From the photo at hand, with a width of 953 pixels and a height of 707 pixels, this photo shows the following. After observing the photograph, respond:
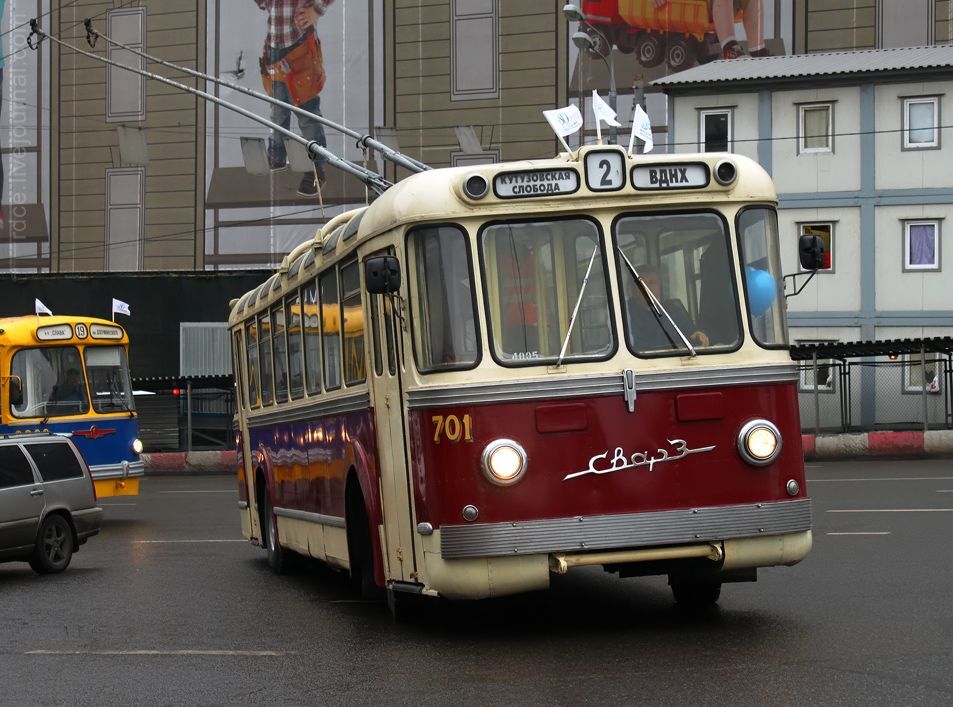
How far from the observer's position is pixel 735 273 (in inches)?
399

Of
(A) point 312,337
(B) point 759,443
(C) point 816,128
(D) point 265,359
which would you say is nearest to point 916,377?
(C) point 816,128

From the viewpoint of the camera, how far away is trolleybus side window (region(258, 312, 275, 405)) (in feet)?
51.5

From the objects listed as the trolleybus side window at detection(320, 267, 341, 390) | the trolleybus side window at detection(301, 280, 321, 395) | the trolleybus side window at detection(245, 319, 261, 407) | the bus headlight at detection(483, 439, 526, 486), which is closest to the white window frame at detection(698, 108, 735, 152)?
the trolleybus side window at detection(245, 319, 261, 407)

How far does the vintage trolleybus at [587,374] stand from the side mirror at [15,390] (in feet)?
46.9

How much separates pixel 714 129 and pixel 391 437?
1370 inches

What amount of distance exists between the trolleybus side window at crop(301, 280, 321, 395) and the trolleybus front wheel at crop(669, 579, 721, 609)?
11.2ft

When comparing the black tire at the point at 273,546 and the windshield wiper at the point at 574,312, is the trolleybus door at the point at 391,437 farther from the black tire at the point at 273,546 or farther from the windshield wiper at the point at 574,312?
the black tire at the point at 273,546

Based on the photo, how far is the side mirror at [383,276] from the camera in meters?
9.84

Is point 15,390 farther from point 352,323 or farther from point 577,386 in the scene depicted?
point 577,386

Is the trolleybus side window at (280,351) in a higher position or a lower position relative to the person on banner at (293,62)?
lower

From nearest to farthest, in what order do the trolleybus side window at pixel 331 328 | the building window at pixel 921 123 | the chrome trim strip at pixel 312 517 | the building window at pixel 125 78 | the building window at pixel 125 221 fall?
the trolleybus side window at pixel 331 328 < the chrome trim strip at pixel 312 517 < the building window at pixel 921 123 < the building window at pixel 125 78 < the building window at pixel 125 221

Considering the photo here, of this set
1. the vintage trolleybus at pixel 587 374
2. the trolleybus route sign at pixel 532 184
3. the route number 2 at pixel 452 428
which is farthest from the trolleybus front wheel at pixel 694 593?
the trolleybus route sign at pixel 532 184

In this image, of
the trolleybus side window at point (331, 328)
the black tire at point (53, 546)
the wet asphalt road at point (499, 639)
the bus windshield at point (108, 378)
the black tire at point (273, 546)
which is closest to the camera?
the wet asphalt road at point (499, 639)

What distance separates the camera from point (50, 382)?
2438cm
